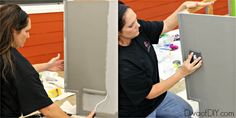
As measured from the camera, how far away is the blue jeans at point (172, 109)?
73.9 inches

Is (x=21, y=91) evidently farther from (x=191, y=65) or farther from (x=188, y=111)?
(x=188, y=111)

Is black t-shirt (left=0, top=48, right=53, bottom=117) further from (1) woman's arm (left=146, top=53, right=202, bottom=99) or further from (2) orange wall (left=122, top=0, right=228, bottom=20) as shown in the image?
(2) orange wall (left=122, top=0, right=228, bottom=20)

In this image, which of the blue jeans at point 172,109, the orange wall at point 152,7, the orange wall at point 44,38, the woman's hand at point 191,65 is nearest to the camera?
the woman's hand at point 191,65

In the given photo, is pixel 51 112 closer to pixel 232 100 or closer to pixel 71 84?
pixel 71 84

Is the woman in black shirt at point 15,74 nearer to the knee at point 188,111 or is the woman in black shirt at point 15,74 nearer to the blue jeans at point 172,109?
the blue jeans at point 172,109

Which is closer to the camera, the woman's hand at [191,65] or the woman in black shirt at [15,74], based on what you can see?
the woman in black shirt at [15,74]

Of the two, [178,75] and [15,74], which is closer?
[15,74]

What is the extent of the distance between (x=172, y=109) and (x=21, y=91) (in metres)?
0.91

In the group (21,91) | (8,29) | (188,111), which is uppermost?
(8,29)

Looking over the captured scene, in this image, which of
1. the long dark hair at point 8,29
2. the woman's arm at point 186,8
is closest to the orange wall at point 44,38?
the woman's arm at point 186,8

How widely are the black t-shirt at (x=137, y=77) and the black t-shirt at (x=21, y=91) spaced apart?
395mm

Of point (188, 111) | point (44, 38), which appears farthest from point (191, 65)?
point (44, 38)

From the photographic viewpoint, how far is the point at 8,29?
1.39m

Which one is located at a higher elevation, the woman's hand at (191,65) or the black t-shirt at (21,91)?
the woman's hand at (191,65)
